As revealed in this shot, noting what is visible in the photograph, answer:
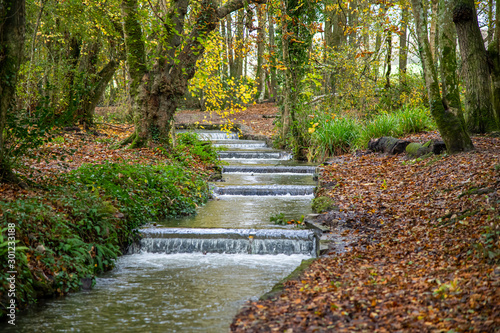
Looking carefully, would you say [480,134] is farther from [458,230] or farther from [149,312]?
A: [149,312]

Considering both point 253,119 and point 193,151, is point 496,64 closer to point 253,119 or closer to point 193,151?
point 193,151

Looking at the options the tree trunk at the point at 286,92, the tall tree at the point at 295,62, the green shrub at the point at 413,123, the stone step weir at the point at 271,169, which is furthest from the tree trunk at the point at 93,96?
the green shrub at the point at 413,123

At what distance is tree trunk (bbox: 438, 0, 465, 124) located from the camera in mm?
8318

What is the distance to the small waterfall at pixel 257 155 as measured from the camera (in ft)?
46.5

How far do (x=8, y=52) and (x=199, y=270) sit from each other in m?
3.80

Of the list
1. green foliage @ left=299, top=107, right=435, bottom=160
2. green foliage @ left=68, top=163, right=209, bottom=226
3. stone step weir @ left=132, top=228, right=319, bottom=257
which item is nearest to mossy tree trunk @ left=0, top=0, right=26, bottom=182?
green foliage @ left=68, top=163, right=209, bottom=226

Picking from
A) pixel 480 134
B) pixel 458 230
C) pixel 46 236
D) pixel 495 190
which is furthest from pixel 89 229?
pixel 480 134

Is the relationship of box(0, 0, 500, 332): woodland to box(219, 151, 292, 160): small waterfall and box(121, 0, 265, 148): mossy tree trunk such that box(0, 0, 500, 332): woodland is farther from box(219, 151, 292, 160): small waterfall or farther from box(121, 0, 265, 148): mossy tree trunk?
box(219, 151, 292, 160): small waterfall

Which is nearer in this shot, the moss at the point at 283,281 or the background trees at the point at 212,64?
the moss at the point at 283,281

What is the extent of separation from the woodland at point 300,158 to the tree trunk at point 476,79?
30 mm

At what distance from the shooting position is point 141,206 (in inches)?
274

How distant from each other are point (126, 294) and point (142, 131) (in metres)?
6.70

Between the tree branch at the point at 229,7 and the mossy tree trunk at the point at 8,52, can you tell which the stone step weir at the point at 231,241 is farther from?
the tree branch at the point at 229,7

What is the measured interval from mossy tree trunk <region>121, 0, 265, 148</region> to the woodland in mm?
36
